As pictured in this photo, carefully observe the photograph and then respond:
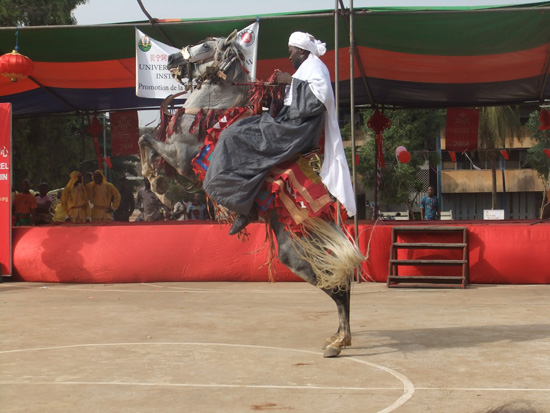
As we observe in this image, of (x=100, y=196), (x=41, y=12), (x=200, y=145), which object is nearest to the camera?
(x=200, y=145)

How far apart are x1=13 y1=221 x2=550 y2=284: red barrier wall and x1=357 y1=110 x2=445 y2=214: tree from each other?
16.2 meters

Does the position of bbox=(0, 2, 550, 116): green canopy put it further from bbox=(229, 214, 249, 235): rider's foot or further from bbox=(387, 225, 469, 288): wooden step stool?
bbox=(229, 214, 249, 235): rider's foot

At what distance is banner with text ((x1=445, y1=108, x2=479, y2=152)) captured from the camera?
14719mm

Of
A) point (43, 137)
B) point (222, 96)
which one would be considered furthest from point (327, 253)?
point (43, 137)

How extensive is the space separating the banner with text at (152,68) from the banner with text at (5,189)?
1.94 meters

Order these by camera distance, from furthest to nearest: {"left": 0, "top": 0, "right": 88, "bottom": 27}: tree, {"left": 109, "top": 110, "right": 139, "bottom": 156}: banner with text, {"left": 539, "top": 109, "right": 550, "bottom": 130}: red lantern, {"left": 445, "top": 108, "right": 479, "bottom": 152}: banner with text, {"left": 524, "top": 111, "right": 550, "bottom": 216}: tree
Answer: {"left": 524, "top": 111, "right": 550, "bottom": 216}: tree < {"left": 0, "top": 0, "right": 88, "bottom": 27}: tree < {"left": 445, "top": 108, "right": 479, "bottom": 152}: banner with text < {"left": 109, "top": 110, "right": 139, "bottom": 156}: banner with text < {"left": 539, "top": 109, "right": 550, "bottom": 130}: red lantern

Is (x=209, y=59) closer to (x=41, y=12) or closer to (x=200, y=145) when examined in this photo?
(x=200, y=145)

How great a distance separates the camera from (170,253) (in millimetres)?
10039

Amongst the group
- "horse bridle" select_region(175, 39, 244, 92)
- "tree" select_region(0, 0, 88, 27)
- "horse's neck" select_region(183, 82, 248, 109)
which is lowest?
"horse's neck" select_region(183, 82, 248, 109)

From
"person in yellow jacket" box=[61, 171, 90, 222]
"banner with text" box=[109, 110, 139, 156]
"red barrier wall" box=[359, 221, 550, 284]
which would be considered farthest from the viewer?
"banner with text" box=[109, 110, 139, 156]

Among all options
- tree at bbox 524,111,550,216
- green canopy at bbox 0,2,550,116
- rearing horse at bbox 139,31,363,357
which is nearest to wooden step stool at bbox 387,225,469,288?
green canopy at bbox 0,2,550,116

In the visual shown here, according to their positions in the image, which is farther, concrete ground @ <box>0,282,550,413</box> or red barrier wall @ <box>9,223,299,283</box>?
red barrier wall @ <box>9,223,299,283</box>

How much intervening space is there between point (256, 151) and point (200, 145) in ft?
2.80

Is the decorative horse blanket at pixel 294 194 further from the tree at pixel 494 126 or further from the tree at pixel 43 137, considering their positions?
the tree at pixel 494 126
